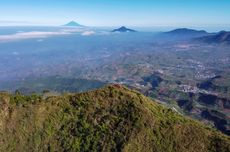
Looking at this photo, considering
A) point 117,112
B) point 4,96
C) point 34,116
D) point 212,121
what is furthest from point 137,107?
point 212,121

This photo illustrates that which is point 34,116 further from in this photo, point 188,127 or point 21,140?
point 188,127

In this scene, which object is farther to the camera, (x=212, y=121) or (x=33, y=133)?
(x=212, y=121)

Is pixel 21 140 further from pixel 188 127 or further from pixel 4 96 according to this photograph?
pixel 188 127

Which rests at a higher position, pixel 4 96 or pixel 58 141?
pixel 4 96

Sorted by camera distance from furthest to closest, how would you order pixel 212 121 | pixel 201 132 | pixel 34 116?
pixel 212 121 < pixel 34 116 < pixel 201 132

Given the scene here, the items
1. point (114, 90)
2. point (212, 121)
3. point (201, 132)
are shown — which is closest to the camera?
point (201, 132)

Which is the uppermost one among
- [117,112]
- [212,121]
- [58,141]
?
[117,112]

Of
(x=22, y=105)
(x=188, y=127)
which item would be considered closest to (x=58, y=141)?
(x=22, y=105)
